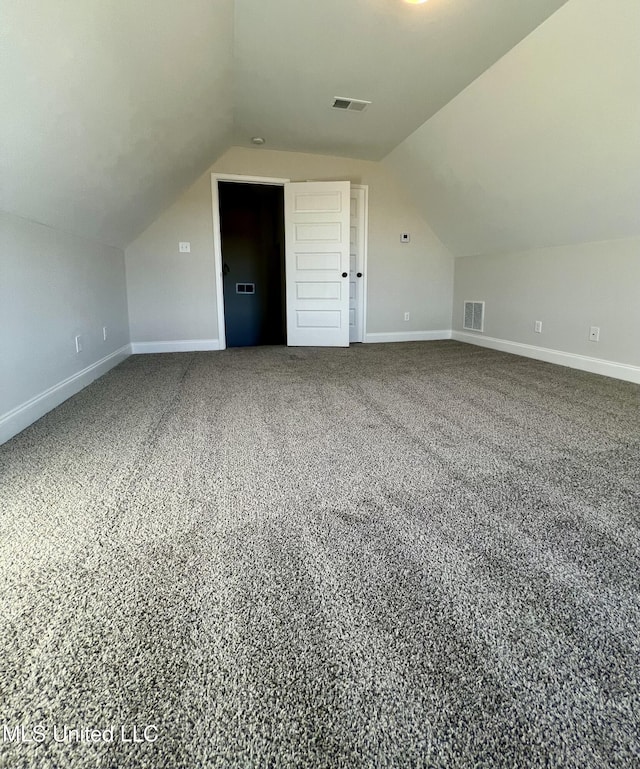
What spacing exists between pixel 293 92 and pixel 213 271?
2065 mm

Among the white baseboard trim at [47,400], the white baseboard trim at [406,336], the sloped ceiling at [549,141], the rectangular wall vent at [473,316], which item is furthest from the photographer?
the white baseboard trim at [406,336]

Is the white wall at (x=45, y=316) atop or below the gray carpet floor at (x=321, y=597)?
atop

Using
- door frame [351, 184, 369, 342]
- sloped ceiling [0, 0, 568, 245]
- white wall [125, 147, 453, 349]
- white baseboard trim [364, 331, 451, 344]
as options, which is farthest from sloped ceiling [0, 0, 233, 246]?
white baseboard trim [364, 331, 451, 344]

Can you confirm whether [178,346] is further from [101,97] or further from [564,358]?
[564,358]

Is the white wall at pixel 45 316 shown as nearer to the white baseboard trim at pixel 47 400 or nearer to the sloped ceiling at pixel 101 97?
the white baseboard trim at pixel 47 400

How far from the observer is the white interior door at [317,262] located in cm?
486

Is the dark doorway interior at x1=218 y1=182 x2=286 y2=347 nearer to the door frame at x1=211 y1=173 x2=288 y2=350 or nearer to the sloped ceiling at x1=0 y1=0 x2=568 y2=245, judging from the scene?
the door frame at x1=211 y1=173 x2=288 y2=350

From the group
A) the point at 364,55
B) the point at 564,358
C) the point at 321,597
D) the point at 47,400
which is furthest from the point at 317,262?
the point at 321,597

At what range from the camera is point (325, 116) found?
12.6 ft

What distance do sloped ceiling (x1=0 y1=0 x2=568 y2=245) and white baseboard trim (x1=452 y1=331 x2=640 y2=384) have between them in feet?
8.27

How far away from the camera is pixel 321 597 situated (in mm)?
1063

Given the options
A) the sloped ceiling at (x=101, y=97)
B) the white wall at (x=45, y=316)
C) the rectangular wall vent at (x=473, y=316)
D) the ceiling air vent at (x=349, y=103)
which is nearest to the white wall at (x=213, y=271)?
the rectangular wall vent at (x=473, y=316)

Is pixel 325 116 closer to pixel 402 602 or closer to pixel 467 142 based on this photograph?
pixel 467 142

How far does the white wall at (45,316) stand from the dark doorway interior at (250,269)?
3192 mm
